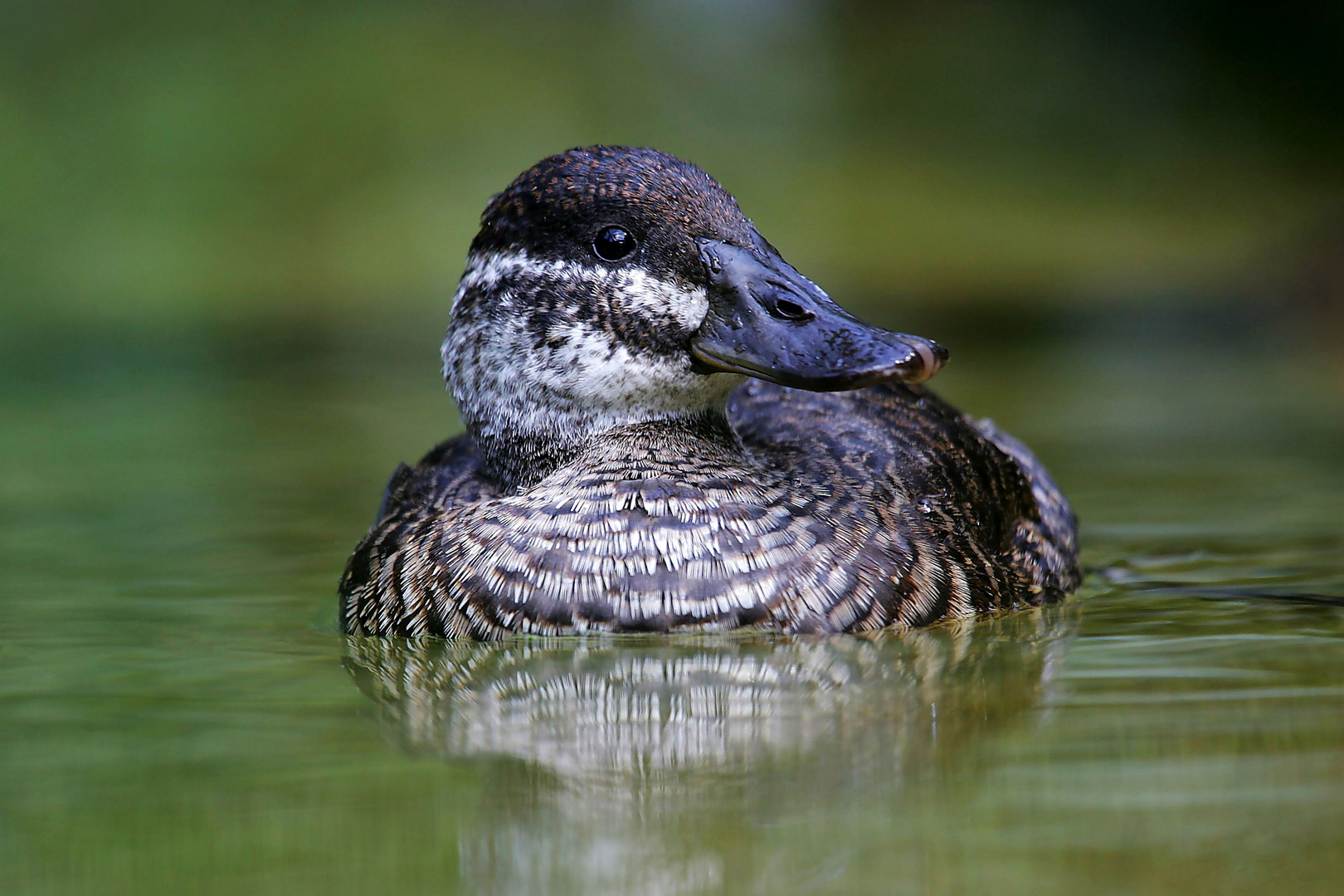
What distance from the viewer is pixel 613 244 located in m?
4.92

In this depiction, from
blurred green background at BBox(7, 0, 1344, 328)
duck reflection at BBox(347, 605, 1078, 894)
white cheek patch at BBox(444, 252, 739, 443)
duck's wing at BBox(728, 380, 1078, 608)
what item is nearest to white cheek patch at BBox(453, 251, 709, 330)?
white cheek patch at BBox(444, 252, 739, 443)

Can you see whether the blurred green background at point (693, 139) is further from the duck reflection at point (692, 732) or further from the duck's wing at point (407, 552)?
the duck reflection at point (692, 732)

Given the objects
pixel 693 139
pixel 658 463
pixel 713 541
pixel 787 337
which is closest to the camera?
pixel 713 541

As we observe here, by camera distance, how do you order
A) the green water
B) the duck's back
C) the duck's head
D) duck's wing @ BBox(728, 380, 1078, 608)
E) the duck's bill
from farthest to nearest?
duck's wing @ BBox(728, 380, 1078, 608) < the duck's head < the duck's back < the duck's bill < the green water

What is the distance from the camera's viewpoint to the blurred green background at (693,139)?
1555 cm

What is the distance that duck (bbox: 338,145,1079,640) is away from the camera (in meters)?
4.57

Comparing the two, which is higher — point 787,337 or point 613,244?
point 613,244

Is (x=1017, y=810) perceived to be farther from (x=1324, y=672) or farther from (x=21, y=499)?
(x=21, y=499)

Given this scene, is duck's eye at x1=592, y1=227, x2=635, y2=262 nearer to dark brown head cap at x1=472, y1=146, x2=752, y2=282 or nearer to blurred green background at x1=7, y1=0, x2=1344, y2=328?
dark brown head cap at x1=472, y1=146, x2=752, y2=282

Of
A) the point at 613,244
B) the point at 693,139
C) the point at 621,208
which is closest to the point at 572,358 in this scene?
the point at 613,244

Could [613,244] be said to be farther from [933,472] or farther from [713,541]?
[933,472]

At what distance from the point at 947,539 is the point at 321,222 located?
13024mm

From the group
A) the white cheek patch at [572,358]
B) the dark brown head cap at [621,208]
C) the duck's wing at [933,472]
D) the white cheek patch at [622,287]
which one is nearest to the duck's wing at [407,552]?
the white cheek patch at [572,358]

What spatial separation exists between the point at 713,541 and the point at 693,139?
15529mm
